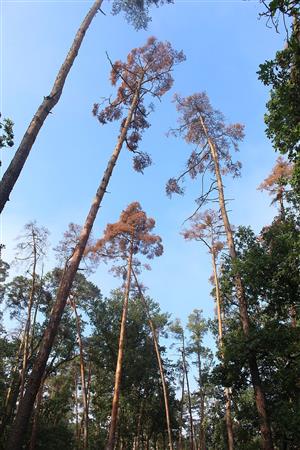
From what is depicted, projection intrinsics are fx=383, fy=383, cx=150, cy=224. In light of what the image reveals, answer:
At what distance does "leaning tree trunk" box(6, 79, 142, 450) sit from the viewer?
247 inches

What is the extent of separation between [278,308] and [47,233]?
1200cm

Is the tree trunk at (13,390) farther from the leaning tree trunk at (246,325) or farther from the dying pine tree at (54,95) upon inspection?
the dying pine tree at (54,95)

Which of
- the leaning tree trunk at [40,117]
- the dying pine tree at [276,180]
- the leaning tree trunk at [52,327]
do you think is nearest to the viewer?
the leaning tree trunk at [52,327]

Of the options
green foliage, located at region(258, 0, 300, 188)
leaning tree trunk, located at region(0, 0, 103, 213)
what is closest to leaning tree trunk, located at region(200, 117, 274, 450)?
green foliage, located at region(258, 0, 300, 188)

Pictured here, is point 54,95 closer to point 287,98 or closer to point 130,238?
point 287,98

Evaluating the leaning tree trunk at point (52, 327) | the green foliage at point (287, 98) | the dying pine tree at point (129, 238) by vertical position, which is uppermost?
the dying pine tree at point (129, 238)

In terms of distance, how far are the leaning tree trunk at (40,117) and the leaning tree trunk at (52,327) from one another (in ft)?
8.02

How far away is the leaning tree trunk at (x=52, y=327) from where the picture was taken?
6263mm

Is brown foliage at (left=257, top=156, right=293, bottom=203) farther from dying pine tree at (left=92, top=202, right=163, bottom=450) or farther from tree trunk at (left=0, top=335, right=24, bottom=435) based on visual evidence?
tree trunk at (left=0, top=335, right=24, bottom=435)

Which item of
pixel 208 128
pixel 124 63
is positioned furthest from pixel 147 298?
pixel 124 63

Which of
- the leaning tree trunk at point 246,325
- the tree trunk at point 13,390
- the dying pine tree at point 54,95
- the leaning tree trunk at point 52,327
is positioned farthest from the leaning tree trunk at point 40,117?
the tree trunk at point 13,390

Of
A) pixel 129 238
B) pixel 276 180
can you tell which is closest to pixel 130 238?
pixel 129 238

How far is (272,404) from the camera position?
10.7 meters

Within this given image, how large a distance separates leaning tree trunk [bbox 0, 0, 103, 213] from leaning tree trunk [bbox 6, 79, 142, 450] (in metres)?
2.45
